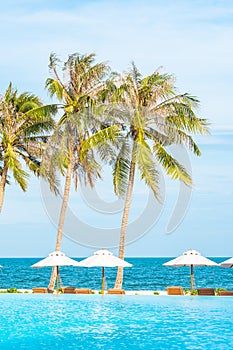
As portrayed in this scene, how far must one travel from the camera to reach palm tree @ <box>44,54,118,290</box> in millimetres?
31609

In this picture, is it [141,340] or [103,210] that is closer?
[141,340]

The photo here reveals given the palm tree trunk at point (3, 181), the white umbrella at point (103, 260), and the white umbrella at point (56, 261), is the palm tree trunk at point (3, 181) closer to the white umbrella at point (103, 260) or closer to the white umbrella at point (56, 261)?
the white umbrella at point (56, 261)

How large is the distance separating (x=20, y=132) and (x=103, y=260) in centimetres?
889

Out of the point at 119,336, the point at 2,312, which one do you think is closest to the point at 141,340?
the point at 119,336

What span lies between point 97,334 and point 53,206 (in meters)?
19.0

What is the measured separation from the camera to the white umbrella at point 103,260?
29.1 m

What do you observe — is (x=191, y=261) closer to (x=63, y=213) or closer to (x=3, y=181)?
(x=63, y=213)

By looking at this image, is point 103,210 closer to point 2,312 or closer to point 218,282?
point 2,312

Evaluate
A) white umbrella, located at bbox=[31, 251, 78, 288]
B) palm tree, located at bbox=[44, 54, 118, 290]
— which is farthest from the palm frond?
white umbrella, located at bbox=[31, 251, 78, 288]

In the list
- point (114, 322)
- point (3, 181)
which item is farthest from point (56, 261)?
point (114, 322)

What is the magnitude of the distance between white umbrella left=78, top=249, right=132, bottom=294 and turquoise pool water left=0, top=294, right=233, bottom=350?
65.4 inches

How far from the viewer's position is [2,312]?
23578mm

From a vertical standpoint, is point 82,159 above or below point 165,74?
below

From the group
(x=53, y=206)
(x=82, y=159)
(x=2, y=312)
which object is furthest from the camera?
(x=53, y=206)
